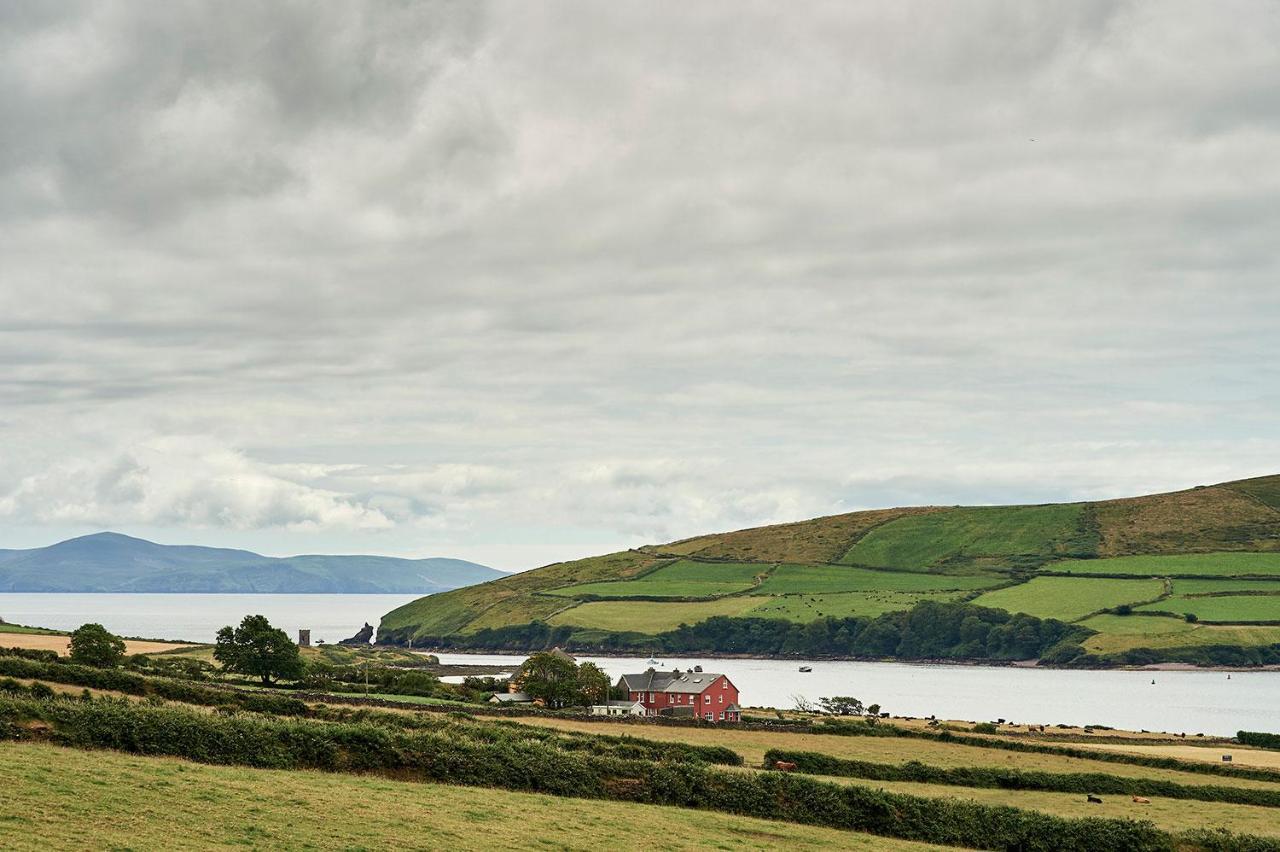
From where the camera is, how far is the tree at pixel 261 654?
10294cm

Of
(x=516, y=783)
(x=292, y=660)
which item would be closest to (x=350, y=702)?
(x=292, y=660)

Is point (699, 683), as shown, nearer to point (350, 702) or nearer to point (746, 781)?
point (350, 702)

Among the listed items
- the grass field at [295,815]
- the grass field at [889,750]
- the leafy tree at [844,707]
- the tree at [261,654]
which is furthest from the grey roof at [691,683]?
the grass field at [295,815]

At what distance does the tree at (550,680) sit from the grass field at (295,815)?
66.4 m

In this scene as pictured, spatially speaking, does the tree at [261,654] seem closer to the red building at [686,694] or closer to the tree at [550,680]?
the tree at [550,680]

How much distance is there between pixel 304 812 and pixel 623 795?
48.0 ft

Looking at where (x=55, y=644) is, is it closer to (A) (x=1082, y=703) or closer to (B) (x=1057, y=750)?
(B) (x=1057, y=750)

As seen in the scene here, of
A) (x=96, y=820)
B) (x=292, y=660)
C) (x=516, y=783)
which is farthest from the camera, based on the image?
(x=292, y=660)

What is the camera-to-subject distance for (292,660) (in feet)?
344

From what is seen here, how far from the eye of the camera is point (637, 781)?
45719 millimetres

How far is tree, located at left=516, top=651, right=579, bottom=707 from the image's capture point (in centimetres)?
10875

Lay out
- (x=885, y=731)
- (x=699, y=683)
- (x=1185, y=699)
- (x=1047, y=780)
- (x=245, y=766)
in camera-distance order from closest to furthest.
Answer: (x=245, y=766)
(x=1047, y=780)
(x=885, y=731)
(x=699, y=683)
(x=1185, y=699)

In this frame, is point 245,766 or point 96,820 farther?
point 245,766

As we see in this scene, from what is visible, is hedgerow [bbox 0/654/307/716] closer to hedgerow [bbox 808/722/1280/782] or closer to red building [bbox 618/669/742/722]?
hedgerow [bbox 808/722/1280/782]
